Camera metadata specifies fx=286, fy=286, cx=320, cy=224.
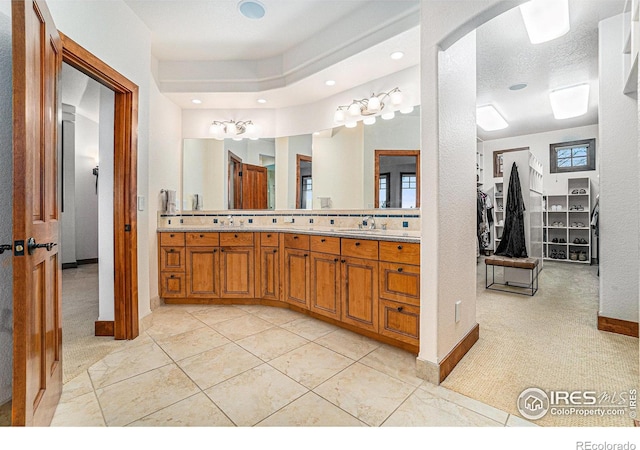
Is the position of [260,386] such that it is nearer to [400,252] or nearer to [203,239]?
[400,252]

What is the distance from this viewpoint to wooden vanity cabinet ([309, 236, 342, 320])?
247 cm

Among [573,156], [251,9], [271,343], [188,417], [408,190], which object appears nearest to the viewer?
[188,417]

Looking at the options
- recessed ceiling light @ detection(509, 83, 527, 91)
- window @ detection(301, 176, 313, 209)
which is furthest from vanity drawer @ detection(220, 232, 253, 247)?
recessed ceiling light @ detection(509, 83, 527, 91)

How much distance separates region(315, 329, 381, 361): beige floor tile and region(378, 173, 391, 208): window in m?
1.29

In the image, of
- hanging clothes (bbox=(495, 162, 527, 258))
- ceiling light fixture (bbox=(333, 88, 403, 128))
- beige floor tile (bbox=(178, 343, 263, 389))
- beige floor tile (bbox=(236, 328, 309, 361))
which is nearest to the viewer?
beige floor tile (bbox=(178, 343, 263, 389))

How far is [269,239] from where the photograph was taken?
303cm

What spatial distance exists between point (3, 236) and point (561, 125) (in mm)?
7855

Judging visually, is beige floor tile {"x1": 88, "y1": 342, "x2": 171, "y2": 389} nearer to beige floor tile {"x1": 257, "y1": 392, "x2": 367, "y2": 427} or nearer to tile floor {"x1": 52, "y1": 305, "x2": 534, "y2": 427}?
tile floor {"x1": 52, "y1": 305, "x2": 534, "y2": 427}

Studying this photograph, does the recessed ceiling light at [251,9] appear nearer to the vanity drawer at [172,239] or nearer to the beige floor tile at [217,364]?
the vanity drawer at [172,239]

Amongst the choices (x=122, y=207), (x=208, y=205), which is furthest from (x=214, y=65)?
(x=122, y=207)

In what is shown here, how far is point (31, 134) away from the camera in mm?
1206

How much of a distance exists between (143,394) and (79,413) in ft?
0.91

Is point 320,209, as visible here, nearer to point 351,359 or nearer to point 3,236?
point 351,359

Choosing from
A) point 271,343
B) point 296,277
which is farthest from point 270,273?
point 271,343
